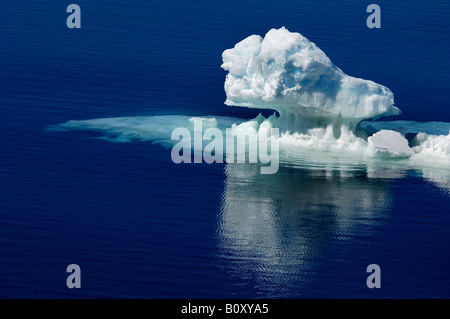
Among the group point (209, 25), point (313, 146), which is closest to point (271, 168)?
point (313, 146)

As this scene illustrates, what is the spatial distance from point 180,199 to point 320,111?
7.96 meters

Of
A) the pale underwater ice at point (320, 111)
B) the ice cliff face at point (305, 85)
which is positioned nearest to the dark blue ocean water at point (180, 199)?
the pale underwater ice at point (320, 111)

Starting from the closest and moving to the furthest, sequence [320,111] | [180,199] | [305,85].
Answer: [180,199], [305,85], [320,111]

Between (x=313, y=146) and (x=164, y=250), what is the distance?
497 inches

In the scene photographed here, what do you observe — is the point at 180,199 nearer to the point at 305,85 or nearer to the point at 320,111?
the point at 305,85

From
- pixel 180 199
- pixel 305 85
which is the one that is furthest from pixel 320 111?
pixel 180 199

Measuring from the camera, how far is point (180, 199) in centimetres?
4606

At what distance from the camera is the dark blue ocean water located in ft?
127

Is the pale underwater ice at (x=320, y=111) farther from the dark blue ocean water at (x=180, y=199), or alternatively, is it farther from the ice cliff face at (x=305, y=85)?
the dark blue ocean water at (x=180, y=199)

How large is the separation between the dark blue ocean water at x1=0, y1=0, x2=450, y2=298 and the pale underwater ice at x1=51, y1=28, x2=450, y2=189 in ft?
4.32

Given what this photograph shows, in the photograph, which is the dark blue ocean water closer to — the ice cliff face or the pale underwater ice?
the pale underwater ice

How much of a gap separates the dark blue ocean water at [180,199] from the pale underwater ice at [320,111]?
1317 mm

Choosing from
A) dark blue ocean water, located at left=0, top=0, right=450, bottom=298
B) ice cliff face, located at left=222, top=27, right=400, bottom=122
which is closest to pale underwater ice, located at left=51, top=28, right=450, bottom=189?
ice cliff face, located at left=222, top=27, right=400, bottom=122

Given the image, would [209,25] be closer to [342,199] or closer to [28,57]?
[28,57]
